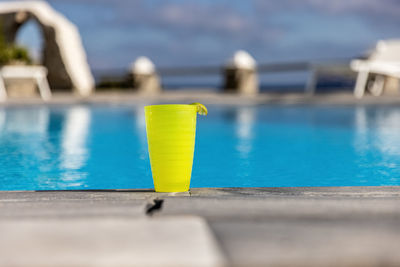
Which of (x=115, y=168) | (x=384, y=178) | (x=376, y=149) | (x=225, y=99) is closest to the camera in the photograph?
(x=384, y=178)

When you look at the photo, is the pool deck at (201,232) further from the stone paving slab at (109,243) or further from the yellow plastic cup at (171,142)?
the yellow plastic cup at (171,142)

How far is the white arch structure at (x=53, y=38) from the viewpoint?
16.1m

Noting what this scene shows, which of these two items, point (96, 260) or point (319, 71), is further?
point (319, 71)

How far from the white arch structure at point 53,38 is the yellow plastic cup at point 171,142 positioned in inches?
572

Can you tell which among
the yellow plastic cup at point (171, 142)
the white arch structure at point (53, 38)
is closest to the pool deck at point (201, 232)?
the yellow plastic cup at point (171, 142)

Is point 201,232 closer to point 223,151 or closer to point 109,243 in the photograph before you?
point 109,243

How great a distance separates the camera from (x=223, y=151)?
17.4ft

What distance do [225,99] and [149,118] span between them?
10.7 m

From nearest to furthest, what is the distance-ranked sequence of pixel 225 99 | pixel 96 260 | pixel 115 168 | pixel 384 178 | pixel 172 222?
pixel 96 260 < pixel 172 222 < pixel 384 178 < pixel 115 168 < pixel 225 99

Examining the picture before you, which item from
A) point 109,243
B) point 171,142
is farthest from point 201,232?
point 171,142

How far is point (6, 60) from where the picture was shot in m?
13.2

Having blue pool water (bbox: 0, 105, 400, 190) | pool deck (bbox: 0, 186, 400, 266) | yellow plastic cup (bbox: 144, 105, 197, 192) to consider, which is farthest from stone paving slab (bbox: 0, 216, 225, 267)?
blue pool water (bbox: 0, 105, 400, 190)

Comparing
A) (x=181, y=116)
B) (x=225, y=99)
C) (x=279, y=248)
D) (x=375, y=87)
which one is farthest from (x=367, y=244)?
(x=375, y=87)

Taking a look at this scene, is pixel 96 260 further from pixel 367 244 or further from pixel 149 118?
pixel 149 118
